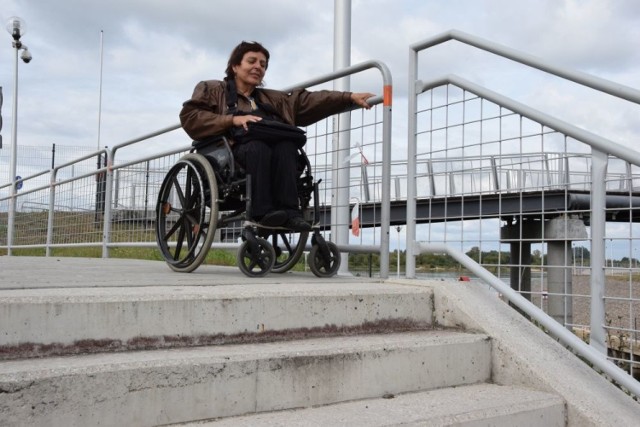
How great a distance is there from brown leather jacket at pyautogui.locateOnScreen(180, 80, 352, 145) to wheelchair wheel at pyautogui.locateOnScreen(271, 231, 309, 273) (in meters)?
0.67

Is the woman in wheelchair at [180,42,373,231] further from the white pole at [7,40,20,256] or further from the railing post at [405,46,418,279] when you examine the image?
the white pole at [7,40,20,256]

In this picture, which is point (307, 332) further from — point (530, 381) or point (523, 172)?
point (523, 172)

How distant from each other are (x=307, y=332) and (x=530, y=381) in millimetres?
837

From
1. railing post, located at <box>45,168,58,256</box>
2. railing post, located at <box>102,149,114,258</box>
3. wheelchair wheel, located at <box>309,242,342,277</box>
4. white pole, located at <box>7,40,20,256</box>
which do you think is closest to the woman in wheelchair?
wheelchair wheel, located at <box>309,242,342,277</box>

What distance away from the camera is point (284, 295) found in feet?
7.25

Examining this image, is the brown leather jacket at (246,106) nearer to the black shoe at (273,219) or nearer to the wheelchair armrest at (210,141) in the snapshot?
the wheelchair armrest at (210,141)

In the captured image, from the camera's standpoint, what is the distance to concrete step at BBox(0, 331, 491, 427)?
5.09 ft

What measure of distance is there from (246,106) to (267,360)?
1903 mm

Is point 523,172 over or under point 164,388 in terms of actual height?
over

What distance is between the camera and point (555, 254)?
248 cm

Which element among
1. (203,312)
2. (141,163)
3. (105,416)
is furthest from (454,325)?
(141,163)

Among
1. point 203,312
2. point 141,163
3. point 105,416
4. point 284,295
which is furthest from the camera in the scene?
point 141,163

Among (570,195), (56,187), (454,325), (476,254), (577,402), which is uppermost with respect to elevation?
(56,187)

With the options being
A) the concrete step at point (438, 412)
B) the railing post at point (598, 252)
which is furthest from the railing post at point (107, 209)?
the railing post at point (598, 252)
